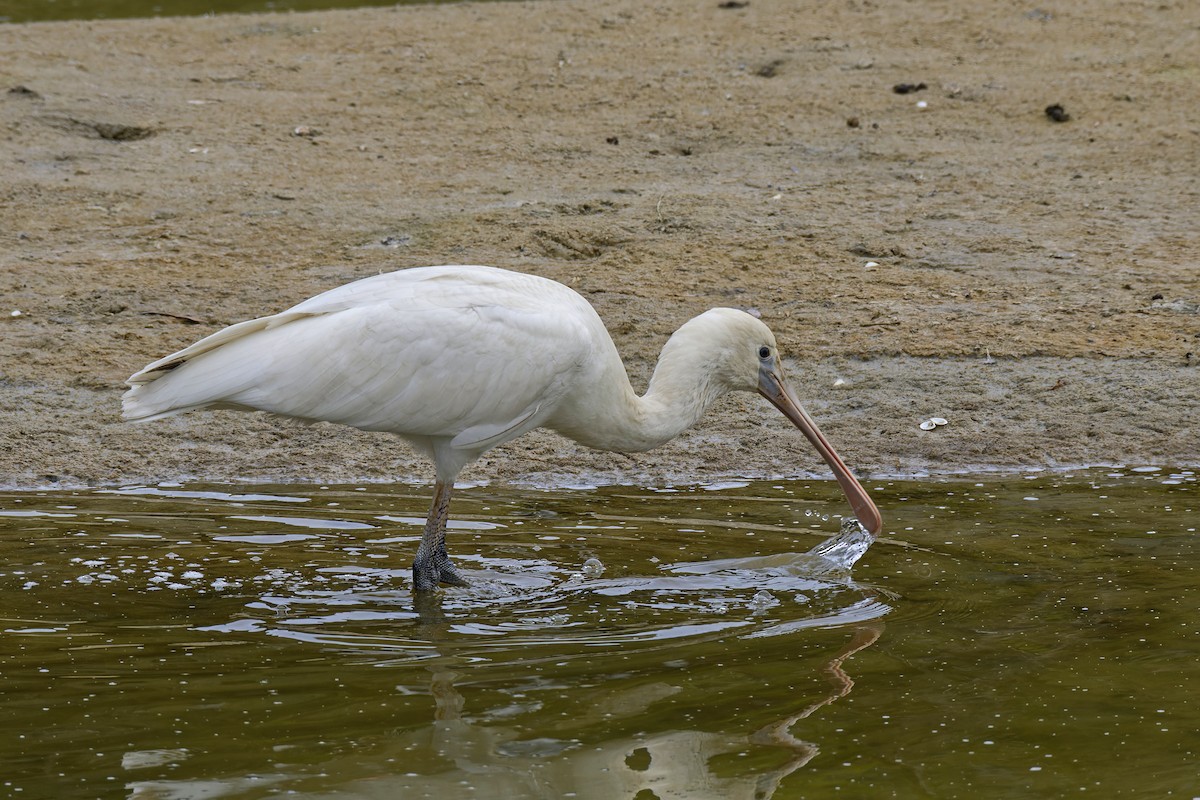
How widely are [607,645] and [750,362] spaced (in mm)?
1679

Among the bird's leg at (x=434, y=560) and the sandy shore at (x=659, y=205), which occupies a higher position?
the sandy shore at (x=659, y=205)

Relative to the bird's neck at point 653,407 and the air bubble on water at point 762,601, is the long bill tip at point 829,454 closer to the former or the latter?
the bird's neck at point 653,407

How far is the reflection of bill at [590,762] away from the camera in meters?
4.16

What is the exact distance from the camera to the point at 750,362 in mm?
6566

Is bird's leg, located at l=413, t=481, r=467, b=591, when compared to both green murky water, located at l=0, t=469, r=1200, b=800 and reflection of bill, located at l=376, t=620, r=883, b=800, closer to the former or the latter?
green murky water, located at l=0, t=469, r=1200, b=800

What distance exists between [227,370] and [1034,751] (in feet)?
10.1

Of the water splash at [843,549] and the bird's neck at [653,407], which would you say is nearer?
the water splash at [843,549]

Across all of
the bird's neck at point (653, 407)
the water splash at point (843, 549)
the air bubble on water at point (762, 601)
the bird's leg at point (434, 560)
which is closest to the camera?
the air bubble on water at point (762, 601)

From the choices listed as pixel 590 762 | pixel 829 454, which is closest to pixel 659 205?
pixel 829 454

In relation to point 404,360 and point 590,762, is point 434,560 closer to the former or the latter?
point 404,360

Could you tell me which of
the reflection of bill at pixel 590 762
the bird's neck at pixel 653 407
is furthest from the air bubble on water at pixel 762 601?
the reflection of bill at pixel 590 762

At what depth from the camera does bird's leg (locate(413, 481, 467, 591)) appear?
602 cm

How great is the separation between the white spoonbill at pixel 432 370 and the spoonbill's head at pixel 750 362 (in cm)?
17

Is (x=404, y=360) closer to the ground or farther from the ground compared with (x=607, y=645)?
farther from the ground
